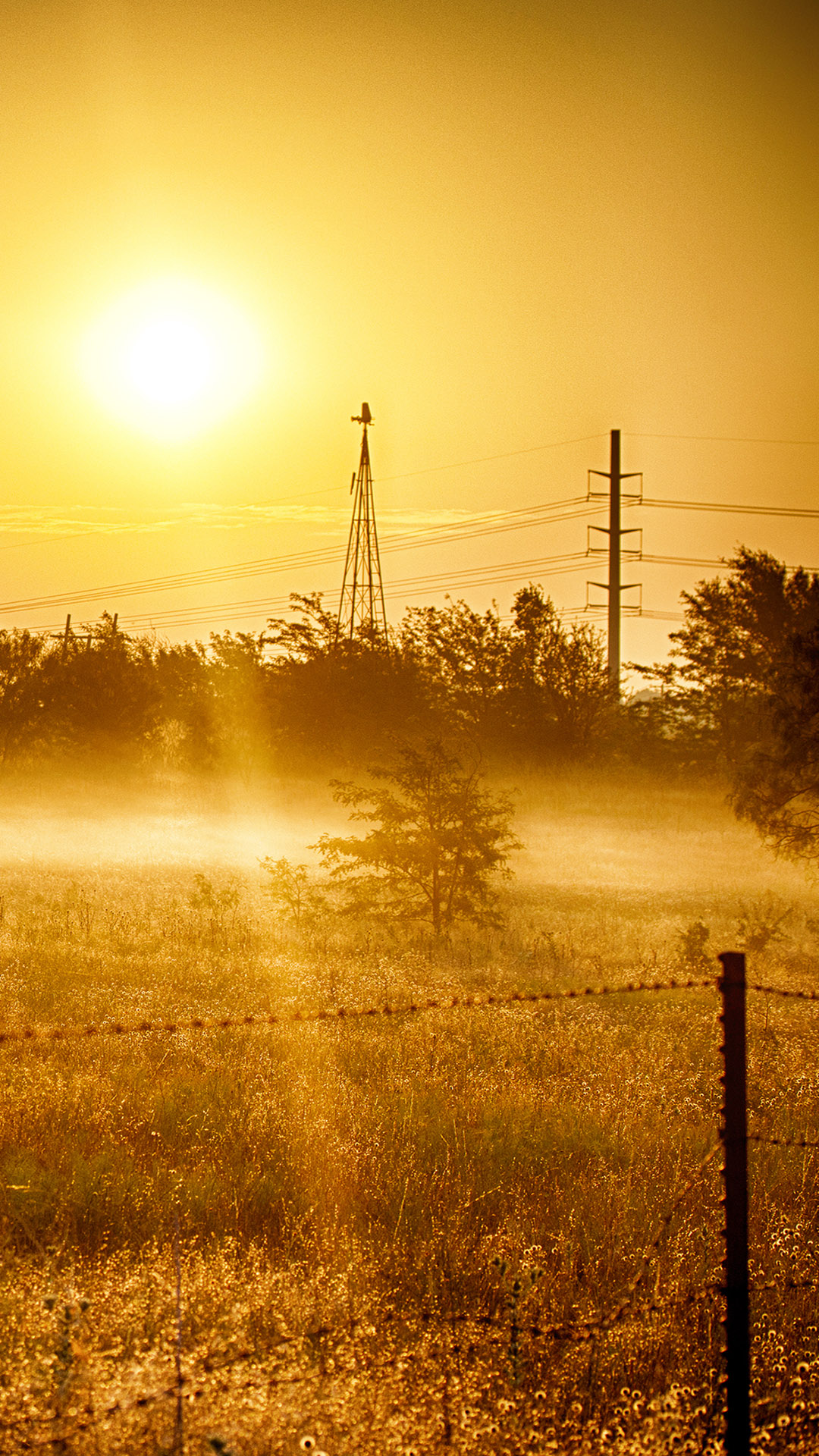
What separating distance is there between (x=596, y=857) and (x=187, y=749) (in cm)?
2777

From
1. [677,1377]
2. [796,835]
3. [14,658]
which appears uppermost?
[14,658]

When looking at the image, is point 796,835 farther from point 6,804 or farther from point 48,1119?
point 6,804

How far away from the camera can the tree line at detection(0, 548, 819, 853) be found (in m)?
45.1

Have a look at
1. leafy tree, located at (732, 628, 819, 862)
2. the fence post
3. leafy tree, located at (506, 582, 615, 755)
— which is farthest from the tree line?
the fence post

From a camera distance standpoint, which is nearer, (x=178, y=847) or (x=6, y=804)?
(x=178, y=847)

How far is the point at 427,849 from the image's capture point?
15328mm

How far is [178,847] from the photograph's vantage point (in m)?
23.9

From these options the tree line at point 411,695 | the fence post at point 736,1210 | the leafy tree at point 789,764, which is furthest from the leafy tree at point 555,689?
the fence post at point 736,1210

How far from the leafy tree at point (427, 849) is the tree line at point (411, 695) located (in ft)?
85.7

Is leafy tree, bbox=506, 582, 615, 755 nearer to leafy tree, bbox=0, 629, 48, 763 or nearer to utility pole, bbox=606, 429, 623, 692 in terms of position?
utility pole, bbox=606, 429, 623, 692

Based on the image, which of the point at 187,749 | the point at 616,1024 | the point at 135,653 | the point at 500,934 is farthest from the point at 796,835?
the point at 135,653

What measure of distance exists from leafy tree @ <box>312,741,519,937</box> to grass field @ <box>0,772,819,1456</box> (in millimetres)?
3049

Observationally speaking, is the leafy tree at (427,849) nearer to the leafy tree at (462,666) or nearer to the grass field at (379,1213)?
the grass field at (379,1213)

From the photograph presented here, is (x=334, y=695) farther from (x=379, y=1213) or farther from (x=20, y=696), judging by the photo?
(x=379, y=1213)
